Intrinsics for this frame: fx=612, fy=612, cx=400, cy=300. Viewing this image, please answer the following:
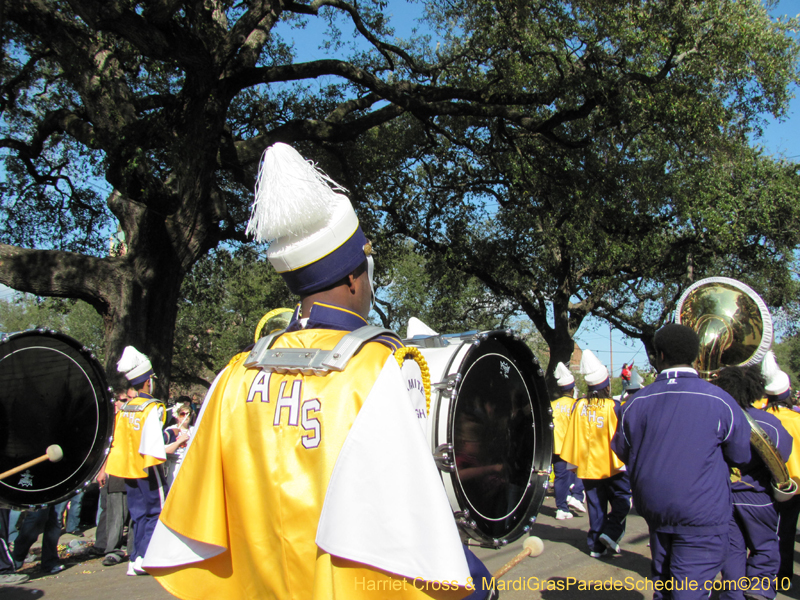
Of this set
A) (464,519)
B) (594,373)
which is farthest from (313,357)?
(594,373)

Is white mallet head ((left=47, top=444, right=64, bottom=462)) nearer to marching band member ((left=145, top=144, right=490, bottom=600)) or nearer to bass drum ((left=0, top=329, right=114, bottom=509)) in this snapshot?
bass drum ((left=0, top=329, right=114, bottom=509))

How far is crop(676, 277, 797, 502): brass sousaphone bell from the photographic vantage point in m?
4.14

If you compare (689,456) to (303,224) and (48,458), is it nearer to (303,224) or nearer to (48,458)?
(303,224)

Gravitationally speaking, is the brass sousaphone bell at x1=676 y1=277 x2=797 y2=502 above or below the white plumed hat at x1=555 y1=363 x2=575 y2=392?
above

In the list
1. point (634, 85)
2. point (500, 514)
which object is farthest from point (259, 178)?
point (634, 85)

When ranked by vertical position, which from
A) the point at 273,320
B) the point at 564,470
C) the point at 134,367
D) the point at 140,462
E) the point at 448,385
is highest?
the point at 273,320

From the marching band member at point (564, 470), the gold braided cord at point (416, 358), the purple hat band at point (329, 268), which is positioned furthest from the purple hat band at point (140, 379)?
the gold braided cord at point (416, 358)

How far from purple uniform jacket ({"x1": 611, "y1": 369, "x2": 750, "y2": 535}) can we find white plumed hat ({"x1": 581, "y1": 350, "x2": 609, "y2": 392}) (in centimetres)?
383

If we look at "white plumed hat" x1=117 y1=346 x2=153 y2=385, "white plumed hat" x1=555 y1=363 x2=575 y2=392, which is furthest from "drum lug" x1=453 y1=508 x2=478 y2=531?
"white plumed hat" x1=555 y1=363 x2=575 y2=392

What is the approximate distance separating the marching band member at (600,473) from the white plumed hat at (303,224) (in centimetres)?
520

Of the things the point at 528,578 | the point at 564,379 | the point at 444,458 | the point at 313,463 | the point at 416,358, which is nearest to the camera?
the point at 313,463

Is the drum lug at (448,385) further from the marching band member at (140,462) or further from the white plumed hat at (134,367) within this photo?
the white plumed hat at (134,367)

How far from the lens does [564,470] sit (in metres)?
8.80

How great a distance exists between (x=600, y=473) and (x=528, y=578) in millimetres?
1476
